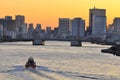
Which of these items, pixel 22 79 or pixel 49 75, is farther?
pixel 49 75

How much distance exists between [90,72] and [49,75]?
841 cm

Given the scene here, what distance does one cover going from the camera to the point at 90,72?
7169 cm

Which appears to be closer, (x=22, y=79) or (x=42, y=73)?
(x=22, y=79)

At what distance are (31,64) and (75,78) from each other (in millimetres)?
14090

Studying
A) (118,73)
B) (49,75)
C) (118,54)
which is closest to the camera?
(49,75)

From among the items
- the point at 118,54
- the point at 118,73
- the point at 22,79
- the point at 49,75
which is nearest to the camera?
the point at 22,79

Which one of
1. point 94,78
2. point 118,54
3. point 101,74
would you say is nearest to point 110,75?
point 101,74

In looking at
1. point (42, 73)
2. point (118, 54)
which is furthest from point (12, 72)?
point (118, 54)

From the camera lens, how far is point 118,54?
13375 cm

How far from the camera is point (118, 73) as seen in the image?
7075 cm

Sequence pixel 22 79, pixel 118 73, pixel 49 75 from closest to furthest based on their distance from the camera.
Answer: pixel 22 79 < pixel 49 75 < pixel 118 73

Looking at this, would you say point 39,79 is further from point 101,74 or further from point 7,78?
point 101,74

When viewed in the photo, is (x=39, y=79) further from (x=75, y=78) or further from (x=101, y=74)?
(x=101, y=74)

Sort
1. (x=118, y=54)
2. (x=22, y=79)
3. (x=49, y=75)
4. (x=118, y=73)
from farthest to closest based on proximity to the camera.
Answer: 1. (x=118, y=54)
2. (x=118, y=73)
3. (x=49, y=75)
4. (x=22, y=79)
